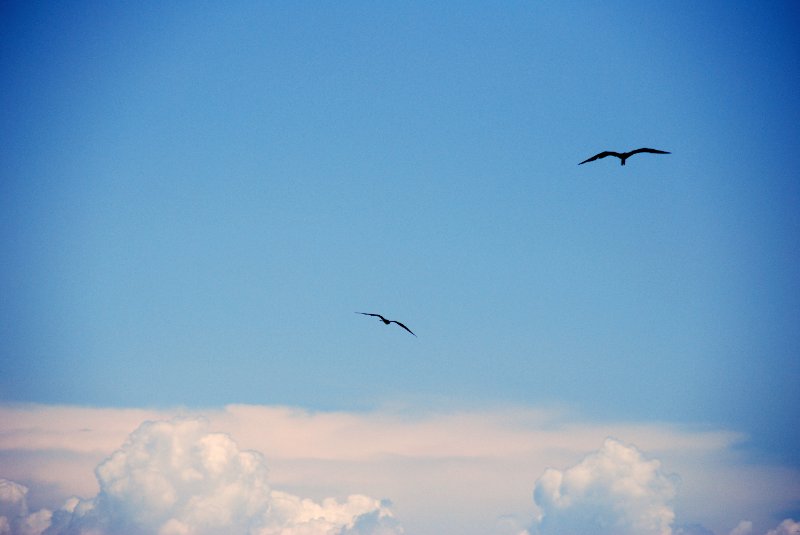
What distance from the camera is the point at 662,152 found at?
257 ft

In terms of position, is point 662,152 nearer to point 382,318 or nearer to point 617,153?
point 617,153

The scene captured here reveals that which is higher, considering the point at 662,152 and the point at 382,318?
the point at 662,152

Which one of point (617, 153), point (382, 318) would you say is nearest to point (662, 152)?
point (617, 153)

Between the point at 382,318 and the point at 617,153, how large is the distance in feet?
128

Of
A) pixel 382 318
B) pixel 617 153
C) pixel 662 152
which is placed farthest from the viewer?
pixel 382 318

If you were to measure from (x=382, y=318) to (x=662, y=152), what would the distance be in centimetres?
4561

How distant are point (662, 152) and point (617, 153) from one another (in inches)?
376

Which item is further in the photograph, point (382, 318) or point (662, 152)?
point (382, 318)

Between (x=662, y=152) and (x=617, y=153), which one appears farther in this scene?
(x=617, y=153)

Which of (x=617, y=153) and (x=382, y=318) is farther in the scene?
(x=382, y=318)

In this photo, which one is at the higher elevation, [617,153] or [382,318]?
Answer: [617,153]

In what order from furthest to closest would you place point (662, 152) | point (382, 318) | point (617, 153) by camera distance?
point (382, 318), point (617, 153), point (662, 152)

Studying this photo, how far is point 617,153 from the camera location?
87562 millimetres
